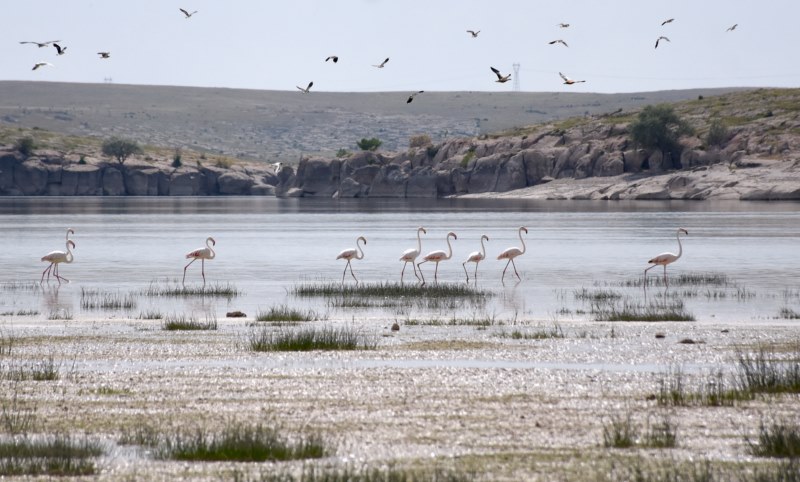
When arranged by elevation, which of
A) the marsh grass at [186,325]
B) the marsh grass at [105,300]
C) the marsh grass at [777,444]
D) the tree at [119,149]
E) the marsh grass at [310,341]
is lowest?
the marsh grass at [777,444]

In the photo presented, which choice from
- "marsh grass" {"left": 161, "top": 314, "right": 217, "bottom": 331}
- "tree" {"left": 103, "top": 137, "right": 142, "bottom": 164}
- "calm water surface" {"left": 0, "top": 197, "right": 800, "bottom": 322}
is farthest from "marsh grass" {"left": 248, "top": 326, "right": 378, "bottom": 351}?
"tree" {"left": 103, "top": 137, "right": 142, "bottom": 164}

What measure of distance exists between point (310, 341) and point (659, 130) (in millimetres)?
101016

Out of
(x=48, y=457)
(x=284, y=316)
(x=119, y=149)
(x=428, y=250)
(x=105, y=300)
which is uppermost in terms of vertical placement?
(x=119, y=149)

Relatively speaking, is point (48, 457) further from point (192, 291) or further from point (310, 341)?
point (192, 291)

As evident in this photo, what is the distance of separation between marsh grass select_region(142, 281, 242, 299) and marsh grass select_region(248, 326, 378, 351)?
462 inches

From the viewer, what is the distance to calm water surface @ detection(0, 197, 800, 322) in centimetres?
2838

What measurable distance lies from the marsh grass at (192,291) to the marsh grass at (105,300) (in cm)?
108

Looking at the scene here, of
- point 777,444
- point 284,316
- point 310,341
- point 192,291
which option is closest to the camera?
point 777,444

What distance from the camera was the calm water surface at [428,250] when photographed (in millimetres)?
28375

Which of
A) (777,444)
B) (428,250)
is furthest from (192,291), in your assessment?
(777,444)

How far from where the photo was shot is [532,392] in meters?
13.7

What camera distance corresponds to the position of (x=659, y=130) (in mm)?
114375

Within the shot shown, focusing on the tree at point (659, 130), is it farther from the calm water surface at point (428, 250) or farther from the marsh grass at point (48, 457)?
the marsh grass at point (48, 457)

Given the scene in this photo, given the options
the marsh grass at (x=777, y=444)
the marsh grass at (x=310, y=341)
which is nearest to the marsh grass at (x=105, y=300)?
the marsh grass at (x=310, y=341)
